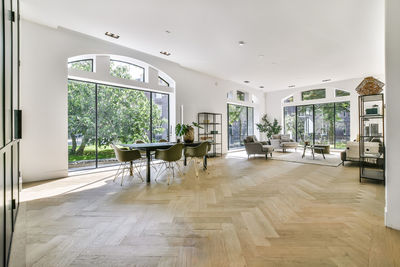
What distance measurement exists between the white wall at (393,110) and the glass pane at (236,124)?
23.6ft

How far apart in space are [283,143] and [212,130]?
10.8ft

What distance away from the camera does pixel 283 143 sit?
859 centimetres

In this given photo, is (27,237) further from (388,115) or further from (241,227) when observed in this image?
(388,115)

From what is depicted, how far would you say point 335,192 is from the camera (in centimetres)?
323

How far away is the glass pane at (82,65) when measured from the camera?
15.4ft

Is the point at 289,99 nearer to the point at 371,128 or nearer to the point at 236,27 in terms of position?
the point at 371,128

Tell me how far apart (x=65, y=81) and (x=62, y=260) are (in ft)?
13.0

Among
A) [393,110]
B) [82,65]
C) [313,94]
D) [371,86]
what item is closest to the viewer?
[393,110]

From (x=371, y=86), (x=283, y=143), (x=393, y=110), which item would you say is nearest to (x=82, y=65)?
(x=393, y=110)

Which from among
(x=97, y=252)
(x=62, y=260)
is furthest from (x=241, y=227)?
(x=62, y=260)

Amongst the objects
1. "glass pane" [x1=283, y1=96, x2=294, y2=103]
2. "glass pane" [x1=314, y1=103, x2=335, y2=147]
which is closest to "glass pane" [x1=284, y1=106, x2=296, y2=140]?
"glass pane" [x1=283, y1=96, x2=294, y2=103]

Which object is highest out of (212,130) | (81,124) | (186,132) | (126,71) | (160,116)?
(126,71)

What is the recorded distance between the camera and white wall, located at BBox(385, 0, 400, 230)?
201 centimetres

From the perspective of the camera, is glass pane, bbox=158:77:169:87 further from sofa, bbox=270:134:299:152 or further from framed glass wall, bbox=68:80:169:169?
sofa, bbox=270:134:299:152
